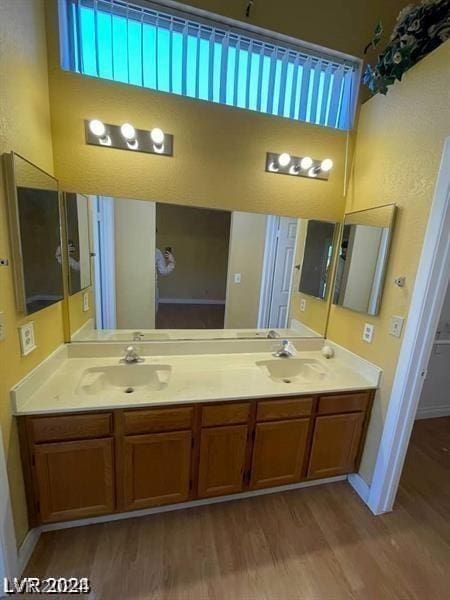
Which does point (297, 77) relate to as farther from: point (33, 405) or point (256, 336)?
point (33, 405)

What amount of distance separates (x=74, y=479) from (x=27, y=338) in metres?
0.79

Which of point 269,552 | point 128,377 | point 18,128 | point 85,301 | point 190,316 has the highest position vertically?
point 18,128

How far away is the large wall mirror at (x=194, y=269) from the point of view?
1.79 meters

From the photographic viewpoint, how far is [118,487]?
147 centimetres

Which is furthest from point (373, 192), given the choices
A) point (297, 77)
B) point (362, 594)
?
point (362, 594)

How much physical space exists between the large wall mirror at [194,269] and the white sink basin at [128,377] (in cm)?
23

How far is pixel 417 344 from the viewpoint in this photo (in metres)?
1.48

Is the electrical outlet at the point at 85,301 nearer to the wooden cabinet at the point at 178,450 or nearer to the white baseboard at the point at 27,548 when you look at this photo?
the wooden cabinet at the point at 178,450

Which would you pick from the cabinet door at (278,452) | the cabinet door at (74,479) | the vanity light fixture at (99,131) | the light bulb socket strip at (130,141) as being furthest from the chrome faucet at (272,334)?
the vanity light fixture at (99,131)

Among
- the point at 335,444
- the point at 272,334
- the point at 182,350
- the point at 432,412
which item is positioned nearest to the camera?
the point at 335,444

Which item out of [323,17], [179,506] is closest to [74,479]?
[179,506]

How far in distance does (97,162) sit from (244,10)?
4.19ft

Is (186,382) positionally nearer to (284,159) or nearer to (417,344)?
(417,344)

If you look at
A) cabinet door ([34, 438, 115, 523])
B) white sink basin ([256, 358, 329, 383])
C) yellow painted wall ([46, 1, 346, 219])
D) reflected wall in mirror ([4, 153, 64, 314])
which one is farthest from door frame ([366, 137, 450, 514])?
reflected wall in mirror ([4, 153, 64, 314])
